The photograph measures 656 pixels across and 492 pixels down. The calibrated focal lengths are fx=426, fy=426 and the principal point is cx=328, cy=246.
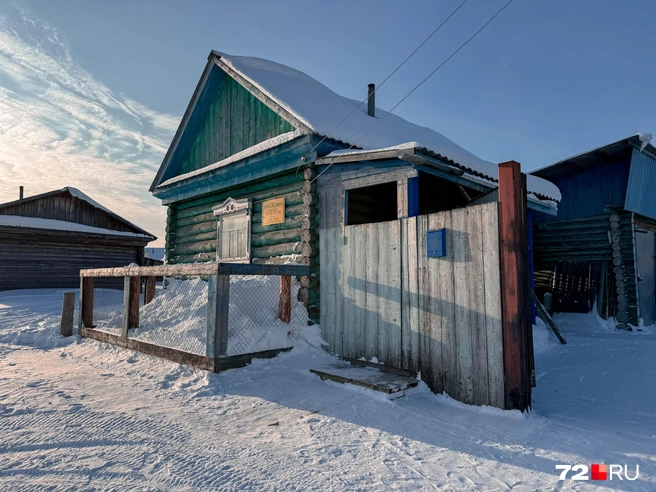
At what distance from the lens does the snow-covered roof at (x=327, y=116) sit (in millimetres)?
7551

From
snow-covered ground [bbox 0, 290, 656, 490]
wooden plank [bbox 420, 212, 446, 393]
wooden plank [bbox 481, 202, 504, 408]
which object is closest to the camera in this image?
snow-covered ground [bbox 0, 290, 656, 490]

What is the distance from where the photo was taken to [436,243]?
5223mm

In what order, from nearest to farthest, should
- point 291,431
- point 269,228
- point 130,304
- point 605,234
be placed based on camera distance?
point 291,431 → point 130,304 → point 269,228 → point 605,234

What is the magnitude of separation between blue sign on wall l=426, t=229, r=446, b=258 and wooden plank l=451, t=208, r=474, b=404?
142 millimetres

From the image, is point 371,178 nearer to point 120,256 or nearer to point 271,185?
point 271,185

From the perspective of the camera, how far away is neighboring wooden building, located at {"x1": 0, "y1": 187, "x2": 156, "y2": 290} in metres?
17.5

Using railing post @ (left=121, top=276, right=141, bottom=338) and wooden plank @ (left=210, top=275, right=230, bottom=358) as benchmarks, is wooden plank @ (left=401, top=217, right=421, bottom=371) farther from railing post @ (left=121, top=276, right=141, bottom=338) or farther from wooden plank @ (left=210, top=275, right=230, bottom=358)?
railing post @ (left=121, top=276, right=141, bottom=338)

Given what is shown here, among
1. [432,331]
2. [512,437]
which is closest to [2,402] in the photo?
[432,331]

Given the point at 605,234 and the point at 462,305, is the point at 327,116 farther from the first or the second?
the point at 605,234

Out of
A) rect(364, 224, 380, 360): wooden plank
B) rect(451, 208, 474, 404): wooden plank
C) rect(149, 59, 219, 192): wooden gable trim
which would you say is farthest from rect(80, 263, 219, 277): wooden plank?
rect(149, 59, 219, 192): wooden gable trim

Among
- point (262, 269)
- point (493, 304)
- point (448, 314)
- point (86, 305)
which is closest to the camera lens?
point (493, 304)

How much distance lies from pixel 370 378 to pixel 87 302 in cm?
700

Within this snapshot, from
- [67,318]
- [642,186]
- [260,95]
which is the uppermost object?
[260,95]

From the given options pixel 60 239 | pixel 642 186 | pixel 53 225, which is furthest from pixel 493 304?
pixel 53 225
